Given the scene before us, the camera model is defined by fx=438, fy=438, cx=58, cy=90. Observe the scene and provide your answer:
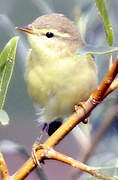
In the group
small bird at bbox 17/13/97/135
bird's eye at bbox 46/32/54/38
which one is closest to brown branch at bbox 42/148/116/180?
small bird at bbox 17/13/97/135

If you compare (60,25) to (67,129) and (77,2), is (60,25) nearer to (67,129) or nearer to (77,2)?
(77,2)

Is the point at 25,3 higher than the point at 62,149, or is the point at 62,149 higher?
the point at 25,3

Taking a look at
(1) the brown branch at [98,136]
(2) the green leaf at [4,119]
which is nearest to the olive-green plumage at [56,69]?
(1) the brown branch at [98,136]

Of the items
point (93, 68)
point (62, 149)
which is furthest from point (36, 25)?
point (62, 149)

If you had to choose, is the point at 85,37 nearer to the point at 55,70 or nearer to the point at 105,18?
the point at 55,70

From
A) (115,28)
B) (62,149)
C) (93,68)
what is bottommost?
(62,149)

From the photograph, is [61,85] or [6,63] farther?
[61,85]

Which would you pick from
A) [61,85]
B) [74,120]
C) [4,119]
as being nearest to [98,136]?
[74,120]
